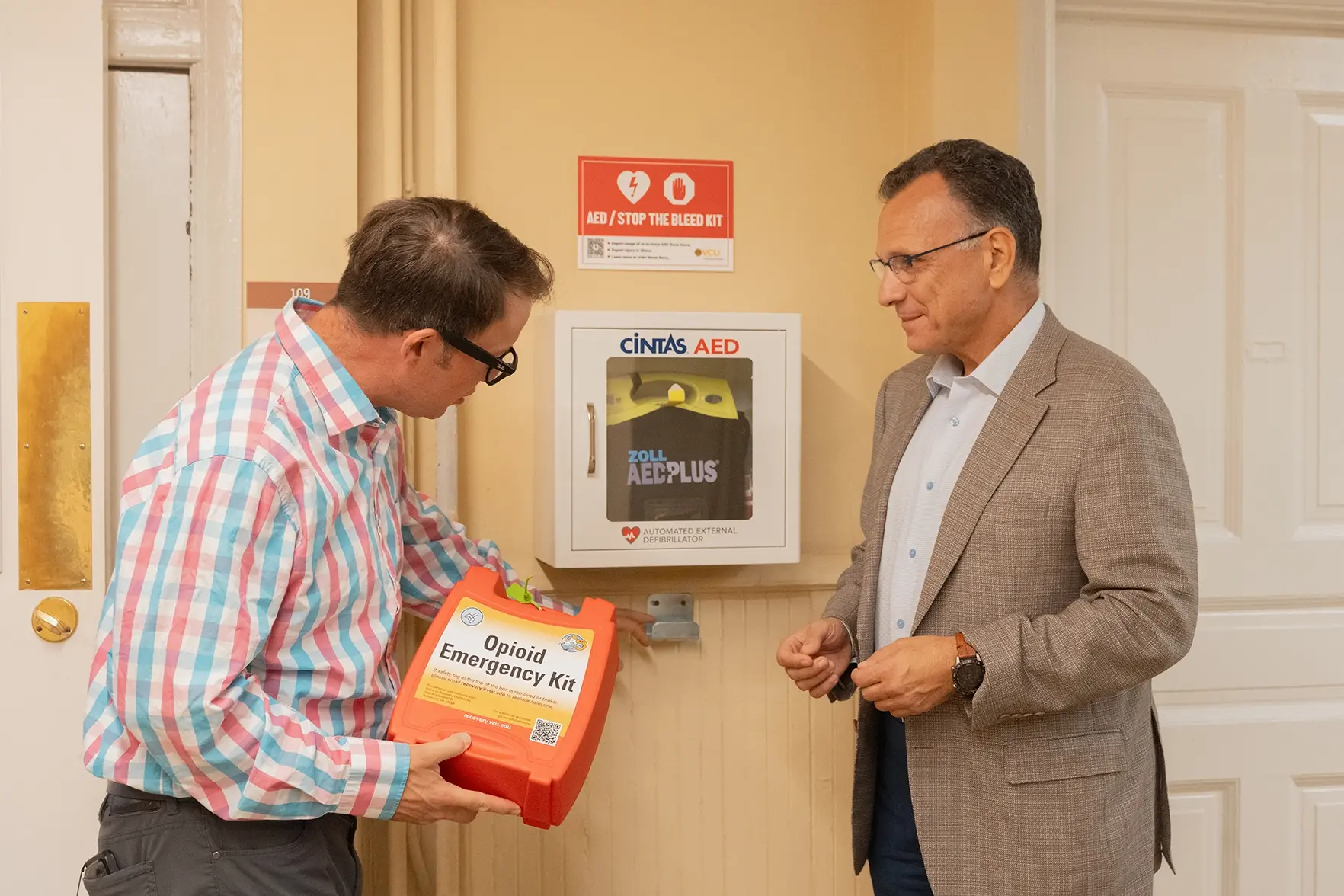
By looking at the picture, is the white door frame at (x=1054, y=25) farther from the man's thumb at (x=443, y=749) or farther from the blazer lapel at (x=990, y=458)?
the man's thumb at (x=443, y=749)

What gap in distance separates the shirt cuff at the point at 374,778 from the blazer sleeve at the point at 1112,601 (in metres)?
0.75

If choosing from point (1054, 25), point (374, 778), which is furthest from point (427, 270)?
point (1054, 25)

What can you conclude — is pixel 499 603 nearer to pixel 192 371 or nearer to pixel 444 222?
pixel 444 222

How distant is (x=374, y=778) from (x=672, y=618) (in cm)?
87

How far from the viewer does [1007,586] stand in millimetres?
1500

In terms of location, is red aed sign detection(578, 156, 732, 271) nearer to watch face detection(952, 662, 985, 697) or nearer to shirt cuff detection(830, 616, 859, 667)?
shirt cuff detection(830, 616, 859, 667)

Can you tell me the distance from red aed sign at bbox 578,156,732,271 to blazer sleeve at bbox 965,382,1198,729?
915 millimetres

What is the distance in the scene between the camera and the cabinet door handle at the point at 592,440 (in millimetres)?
1893

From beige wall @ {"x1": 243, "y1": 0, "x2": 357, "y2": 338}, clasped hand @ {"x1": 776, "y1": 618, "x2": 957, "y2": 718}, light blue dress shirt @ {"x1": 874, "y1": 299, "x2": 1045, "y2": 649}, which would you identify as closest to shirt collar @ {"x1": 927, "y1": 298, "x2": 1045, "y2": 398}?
light blue dress shirt @ {"x1": 874, "y1": 299, "x2": 1045, "y2": 649}

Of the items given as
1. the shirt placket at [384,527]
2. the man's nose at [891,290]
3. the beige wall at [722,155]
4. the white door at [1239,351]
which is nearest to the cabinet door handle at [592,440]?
the beige wall at [722,155]

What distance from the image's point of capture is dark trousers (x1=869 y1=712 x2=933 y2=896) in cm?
168

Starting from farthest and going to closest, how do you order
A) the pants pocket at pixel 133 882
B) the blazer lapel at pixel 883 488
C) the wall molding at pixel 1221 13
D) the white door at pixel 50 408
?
the wall molding at pixel 1221 13 → the white door at pixel 50 408 → the blazer lapel at pixel 883 488 → the pants pocket at pixel 133 882

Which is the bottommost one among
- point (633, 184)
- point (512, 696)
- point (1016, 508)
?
point (512, 696)

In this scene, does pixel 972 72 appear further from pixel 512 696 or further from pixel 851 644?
pixel 512 696
